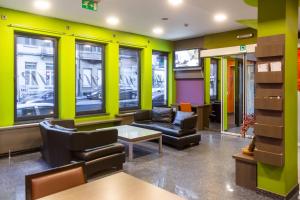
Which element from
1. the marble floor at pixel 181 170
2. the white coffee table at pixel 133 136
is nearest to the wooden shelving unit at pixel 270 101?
the marble floor at pixel 181 170

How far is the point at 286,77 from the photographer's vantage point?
311 cm

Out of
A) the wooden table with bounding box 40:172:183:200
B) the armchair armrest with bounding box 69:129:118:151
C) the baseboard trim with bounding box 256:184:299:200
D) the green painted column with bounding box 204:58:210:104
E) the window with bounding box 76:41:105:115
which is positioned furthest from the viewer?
the green painted column with bounding box 204:58:210:104

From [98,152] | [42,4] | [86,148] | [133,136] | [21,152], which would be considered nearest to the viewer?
[86,148]

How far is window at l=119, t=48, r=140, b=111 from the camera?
745 cm

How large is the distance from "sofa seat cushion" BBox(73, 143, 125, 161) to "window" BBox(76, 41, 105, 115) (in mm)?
2585

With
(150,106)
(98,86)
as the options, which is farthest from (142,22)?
(150,106)

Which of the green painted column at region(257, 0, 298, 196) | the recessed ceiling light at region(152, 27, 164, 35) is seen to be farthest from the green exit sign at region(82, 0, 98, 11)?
the green painted column at region(257, 0, 298, 196)

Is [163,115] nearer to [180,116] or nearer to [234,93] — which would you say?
[180,116]

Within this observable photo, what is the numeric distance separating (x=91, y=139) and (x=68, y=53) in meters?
2.99

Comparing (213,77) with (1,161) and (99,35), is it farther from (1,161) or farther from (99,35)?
(1,161)

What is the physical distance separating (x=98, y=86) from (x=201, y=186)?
4.25 meters

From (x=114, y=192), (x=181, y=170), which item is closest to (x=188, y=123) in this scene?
(x=181, y=170)

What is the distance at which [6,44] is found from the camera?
509cm

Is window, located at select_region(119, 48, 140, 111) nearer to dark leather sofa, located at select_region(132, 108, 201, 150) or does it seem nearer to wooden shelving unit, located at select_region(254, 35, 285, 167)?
dark leather sofa, located at select_region(132, 108, 201, 150)
